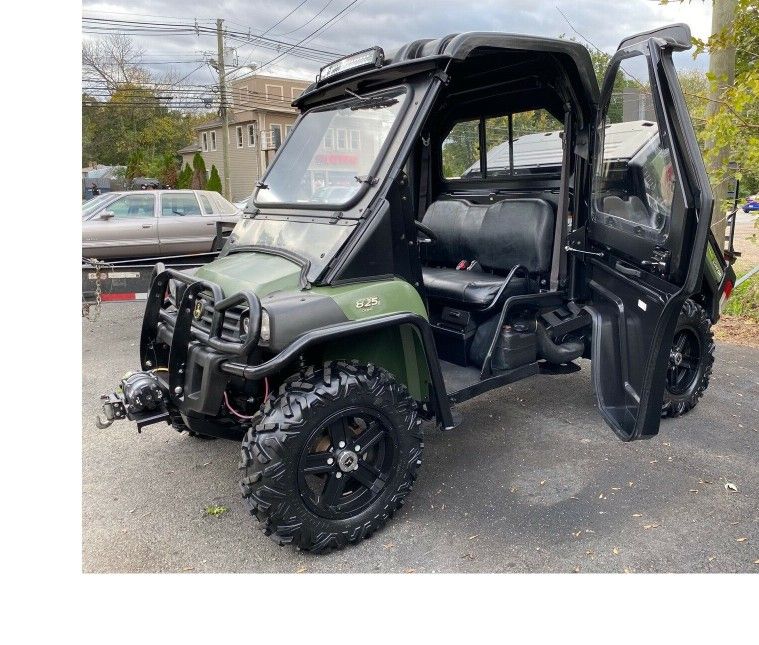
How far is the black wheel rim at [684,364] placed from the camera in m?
4.16

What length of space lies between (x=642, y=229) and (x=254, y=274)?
191 cm

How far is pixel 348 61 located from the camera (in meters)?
3.49

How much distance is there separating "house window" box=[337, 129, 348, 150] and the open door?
57.3 inches

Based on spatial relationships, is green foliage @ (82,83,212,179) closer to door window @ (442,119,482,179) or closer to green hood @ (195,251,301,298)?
door window @ (442,119,482,179)

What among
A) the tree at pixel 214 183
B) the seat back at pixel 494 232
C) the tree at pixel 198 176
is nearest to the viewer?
the seat back at pixel 494 232

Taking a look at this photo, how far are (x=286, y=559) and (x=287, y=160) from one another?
2.22 m

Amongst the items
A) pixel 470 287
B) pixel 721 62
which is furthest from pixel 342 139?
pixel 721 62

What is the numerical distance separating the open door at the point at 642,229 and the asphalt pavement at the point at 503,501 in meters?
0.45

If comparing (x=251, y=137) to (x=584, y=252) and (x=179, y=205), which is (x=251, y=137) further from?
(x=584, y=252)

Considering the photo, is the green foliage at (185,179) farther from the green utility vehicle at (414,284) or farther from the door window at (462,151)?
the green utility vehicle at (414,284)

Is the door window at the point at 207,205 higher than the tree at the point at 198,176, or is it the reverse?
the tree at the point at 198,176

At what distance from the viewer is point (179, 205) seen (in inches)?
388

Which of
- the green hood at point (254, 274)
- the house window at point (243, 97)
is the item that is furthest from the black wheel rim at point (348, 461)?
the house window at point (243, 97)

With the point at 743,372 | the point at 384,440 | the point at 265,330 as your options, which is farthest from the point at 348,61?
the point at 743,372
